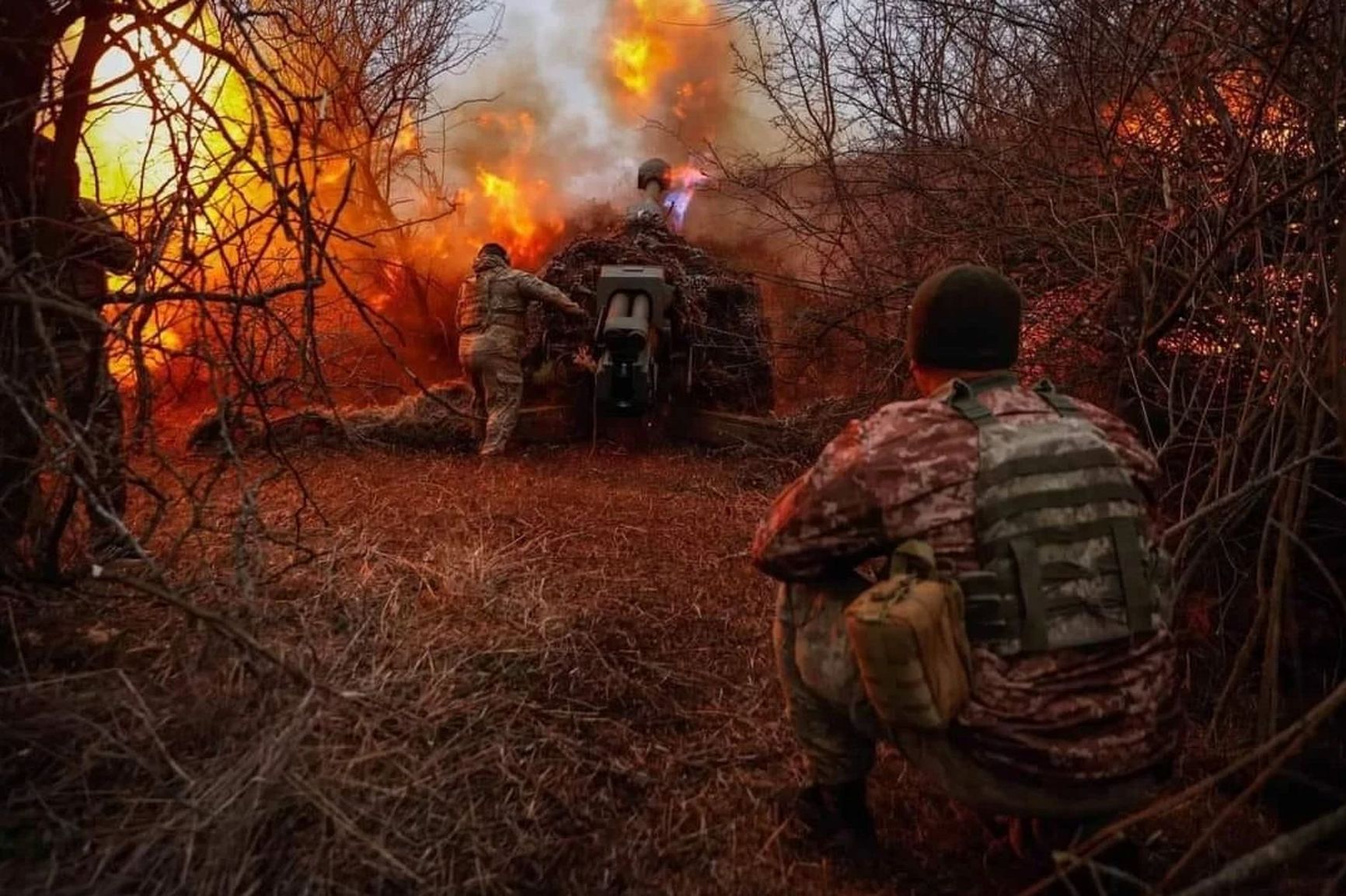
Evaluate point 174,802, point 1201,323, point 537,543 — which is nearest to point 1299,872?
point 1201,323

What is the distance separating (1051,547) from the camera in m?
2.30

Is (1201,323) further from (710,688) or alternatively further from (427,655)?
(427,655)

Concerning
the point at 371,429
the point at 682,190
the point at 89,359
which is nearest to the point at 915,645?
the point at 89,359

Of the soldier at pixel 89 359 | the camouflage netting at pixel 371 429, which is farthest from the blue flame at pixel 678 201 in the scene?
the soldier at pixel 89 359

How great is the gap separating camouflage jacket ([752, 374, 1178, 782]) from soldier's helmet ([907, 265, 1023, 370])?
12 centimetres

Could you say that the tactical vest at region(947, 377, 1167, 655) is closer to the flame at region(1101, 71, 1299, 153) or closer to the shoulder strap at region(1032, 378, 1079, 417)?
the shoulder strap at region(1032, 378, 1079, 417)

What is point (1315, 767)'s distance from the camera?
3.26 meters

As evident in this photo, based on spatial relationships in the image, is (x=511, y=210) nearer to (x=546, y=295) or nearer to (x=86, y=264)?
(x=546, y=295)

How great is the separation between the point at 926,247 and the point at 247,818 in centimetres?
617

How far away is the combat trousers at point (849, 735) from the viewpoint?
2307 millimetres

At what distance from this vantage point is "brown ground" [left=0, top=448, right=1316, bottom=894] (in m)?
2.44

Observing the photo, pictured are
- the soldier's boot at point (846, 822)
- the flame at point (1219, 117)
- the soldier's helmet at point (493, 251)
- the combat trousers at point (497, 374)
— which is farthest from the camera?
the soldier's helmet at point (493, 251)

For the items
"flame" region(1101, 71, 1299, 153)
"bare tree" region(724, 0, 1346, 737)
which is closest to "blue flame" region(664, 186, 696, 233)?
"bare tree" region(724, 0, 1346, 737)

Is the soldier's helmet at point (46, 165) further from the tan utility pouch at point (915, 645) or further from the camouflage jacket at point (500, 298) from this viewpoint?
the camouflage jacket at point (500, 298)
